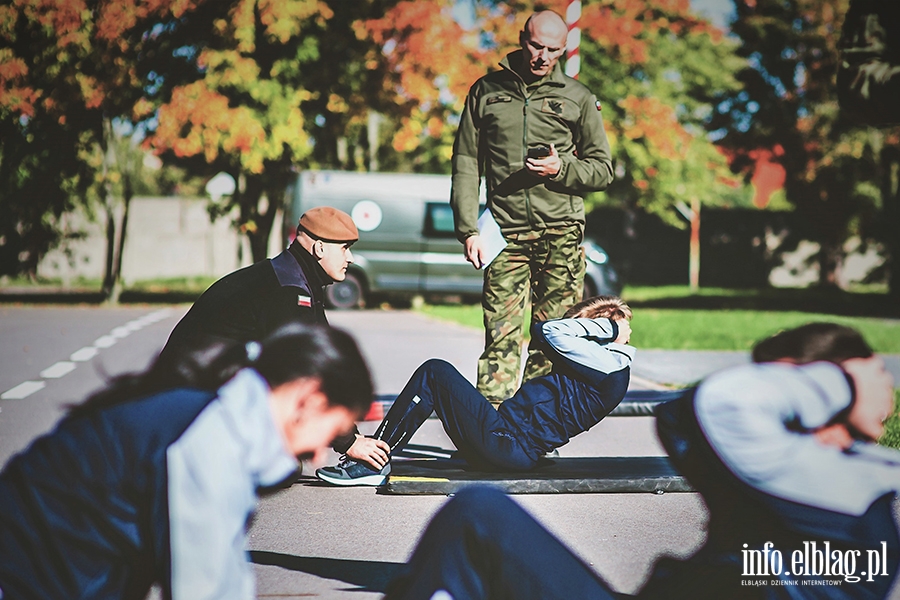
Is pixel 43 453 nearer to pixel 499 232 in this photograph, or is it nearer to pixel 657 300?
pixel 499 232

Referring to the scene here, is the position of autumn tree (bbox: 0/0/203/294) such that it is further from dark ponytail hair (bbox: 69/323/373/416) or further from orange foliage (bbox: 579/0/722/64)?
dark ponytail hair (bbox: 69/323/373/416)

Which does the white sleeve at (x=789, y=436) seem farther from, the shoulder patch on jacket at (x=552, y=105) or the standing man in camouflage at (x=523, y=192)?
the shoulder patch on jacket at (x=552, y=105)

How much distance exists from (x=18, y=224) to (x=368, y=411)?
859 inches

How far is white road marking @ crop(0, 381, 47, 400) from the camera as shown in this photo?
754 cm

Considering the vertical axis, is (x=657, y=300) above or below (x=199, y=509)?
below

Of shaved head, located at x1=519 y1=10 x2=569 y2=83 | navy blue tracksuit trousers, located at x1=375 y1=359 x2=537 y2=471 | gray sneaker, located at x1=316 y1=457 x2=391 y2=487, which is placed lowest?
gray sneaker, located at x1=316 y1=457 x2=391 y2=487

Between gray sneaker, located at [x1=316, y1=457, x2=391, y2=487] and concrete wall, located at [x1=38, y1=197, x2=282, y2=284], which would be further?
concrete wall, located at [x1=38, y1=197, x2=282, y2=284]

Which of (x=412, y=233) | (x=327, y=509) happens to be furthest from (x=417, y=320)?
(x=327, y=509)

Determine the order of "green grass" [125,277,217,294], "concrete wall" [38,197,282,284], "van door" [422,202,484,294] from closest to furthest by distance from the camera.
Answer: "van door" [422,202,484,294], "green grass" [125,277,217,294], "concrete wall" [38,197,282,284]

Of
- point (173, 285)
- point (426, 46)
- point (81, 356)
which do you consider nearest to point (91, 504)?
point (81, 356)

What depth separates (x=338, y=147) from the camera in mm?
23109

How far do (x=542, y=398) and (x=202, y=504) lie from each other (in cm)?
272

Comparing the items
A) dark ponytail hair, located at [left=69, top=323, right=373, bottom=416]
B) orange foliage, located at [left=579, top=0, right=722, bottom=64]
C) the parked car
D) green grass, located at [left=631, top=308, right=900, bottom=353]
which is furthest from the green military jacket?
orange foliage, located at [left=579, top=0, right=722, bottom=64]

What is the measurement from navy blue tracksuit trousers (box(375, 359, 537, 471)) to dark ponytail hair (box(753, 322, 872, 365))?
7.15 feet
